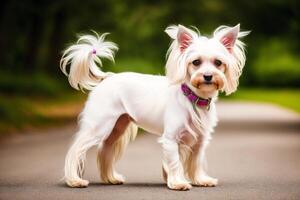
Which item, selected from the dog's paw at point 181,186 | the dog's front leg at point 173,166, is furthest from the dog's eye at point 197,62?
the dog's paw at point 181,186

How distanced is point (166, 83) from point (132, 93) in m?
0.43

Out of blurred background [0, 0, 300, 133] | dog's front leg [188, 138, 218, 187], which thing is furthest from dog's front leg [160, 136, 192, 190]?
blurred background [0, 0, 300, 133]

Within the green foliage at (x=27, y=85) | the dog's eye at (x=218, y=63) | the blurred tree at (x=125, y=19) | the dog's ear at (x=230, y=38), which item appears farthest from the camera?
the green foliage at (x=27, y=85)

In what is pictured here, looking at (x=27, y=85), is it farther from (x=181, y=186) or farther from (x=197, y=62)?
(x=197, y=62)

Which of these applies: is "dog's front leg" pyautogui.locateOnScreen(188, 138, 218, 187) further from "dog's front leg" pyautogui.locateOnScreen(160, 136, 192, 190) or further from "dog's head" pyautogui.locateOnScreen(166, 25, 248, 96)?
"dog's head" pyautogui.locateOnScreen(166, 25, 248, 96)

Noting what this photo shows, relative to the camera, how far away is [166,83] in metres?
9.91

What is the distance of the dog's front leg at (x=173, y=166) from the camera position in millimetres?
9359

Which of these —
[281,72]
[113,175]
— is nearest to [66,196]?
[113,175]

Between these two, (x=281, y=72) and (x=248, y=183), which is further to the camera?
(x=281, y=72)

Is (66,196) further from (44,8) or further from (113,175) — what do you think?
(44,8)

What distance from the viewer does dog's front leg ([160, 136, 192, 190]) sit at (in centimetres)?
936

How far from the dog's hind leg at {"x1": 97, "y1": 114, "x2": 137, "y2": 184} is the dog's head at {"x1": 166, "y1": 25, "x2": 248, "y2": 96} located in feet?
4.42

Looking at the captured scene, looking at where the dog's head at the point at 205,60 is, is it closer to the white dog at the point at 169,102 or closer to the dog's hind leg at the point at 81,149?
the white dog at the point at 169,102

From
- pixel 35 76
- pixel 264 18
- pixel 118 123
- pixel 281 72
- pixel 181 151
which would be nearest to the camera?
pixel 181 151
